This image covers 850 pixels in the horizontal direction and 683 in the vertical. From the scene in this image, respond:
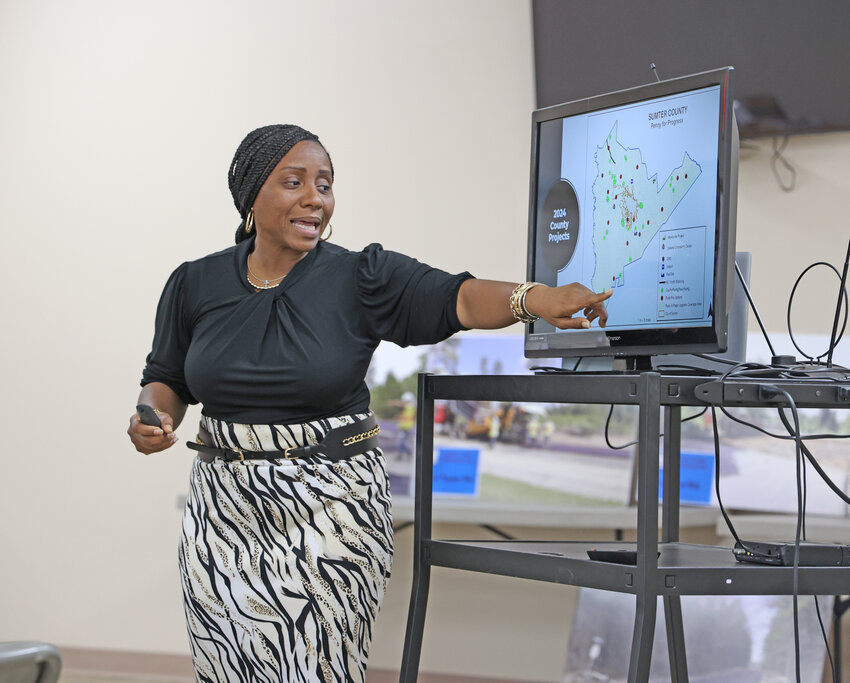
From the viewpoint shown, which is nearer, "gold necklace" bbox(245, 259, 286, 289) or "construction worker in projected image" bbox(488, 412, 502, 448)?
"gold necklace" bbox(245, 259, 286, 289)

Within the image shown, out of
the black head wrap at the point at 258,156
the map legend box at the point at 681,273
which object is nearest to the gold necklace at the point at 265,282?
the black head wrap at the point at 258,156

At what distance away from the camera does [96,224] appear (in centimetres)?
340

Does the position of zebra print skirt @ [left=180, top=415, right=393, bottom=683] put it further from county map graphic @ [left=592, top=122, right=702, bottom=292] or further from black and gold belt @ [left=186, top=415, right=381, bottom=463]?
county map graphic @ [left=592, top=122, right=702, bottom=292]

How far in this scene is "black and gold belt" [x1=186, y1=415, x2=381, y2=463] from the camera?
154 centimetres

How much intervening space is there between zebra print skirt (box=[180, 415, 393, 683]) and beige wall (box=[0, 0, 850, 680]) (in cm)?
156

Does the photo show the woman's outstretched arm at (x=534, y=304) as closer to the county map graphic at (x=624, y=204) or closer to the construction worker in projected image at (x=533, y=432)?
the county map graphic at (x=624, y=204)

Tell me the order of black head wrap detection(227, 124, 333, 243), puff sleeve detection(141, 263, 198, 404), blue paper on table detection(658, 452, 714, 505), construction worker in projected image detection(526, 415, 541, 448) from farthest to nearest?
construction worker in projected image detection(526, 415, 541, 448), blue paper on table detection(658, 452, 714, 505), puff sleeve detection(141, 263, 198, 404), black head wrap detection(227, 124, 333, 243)

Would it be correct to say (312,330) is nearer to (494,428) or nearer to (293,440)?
(293,440)

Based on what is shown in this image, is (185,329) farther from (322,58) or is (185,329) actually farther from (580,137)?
(322,58)

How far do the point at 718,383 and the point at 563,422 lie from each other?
5.74 feet

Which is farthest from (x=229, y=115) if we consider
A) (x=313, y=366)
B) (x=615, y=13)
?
(x=313, y=366)

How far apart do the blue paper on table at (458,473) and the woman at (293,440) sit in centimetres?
134

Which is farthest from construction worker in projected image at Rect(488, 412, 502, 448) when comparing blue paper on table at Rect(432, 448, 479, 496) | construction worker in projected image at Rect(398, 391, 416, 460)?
construction worker in projected image at Rect(398, 391, 416, 460)

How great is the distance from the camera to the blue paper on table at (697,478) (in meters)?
2.76
